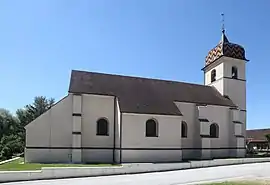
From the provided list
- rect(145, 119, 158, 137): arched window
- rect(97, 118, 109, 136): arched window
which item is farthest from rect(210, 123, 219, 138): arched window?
rect(97, 118, 109, 136): arched window

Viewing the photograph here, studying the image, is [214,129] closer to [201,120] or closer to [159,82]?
[201,120]

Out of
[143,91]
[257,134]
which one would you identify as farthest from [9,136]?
[257,134]

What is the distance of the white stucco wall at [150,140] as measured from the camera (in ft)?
94.4

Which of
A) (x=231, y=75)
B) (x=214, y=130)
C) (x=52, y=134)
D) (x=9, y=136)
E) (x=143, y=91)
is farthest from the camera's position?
(x=9, y=136)

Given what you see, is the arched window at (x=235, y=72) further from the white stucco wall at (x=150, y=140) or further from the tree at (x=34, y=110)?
the tree at (x=34, y=110)

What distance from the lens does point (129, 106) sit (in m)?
29.8

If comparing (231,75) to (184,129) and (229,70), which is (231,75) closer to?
(229,70)

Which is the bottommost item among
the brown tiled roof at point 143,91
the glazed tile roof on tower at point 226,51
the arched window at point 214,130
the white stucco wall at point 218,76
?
the arched window at point 214,130

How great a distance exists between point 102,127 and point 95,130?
35.3 inches

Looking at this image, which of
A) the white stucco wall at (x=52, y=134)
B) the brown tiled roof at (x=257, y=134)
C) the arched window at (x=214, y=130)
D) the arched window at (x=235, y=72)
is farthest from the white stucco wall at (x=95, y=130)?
the brown tiled roof at (x=257, y=134)

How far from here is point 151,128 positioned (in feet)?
99.9

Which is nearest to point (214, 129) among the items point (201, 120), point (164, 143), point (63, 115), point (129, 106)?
point (201, 120)

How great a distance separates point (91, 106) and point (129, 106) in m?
3.80

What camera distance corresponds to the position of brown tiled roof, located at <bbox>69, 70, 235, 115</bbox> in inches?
1191
